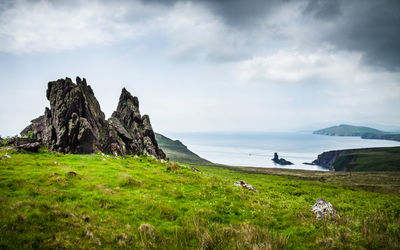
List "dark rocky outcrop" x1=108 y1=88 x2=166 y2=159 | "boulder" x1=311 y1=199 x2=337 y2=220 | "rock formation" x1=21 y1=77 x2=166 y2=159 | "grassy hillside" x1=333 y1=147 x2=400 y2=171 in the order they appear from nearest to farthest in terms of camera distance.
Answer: "boulder" x1=311 y1=199 x2=337 y2=220 → "rock formation" x1=21 y1=77 x2=166 y2=159 → "dark rocky outcrop" x1=108 y1=88 x2=166 y2=159 → "grassy hillside" x1=333 y1=147 x2=400 y2=171

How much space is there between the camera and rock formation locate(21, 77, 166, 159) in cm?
4012

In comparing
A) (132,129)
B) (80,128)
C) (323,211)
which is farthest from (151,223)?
(132,129)

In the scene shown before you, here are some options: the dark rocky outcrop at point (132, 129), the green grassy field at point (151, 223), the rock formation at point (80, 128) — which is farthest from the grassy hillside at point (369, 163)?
the green grassy field at point (151, 223)

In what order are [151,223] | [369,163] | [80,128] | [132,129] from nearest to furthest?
[151,223] → [80,128] → [132,129] → [369,163]

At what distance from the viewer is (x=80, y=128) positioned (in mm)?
40812

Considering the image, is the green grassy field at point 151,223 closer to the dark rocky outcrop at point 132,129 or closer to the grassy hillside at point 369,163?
the dark rocky outcrop at point 132,129

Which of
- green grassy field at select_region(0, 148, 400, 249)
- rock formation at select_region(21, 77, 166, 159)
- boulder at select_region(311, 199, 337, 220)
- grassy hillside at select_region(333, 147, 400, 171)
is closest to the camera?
green grassy field at select_region(0, 148, 400, 249)

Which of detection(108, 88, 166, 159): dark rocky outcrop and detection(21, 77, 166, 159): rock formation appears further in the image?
detection(108, 88, 166, 159): dark rocky outcrop

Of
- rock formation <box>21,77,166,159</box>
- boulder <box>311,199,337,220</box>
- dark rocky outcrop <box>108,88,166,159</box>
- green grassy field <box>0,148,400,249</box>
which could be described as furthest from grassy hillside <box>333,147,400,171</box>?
green grassy field <box>0,148,400,249</box>

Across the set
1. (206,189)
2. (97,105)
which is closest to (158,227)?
(206,189)

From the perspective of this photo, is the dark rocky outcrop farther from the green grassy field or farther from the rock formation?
the green grassy field

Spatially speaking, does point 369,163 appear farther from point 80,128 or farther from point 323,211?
point 80,128

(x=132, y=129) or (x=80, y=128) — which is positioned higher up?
(x=132, y=129)

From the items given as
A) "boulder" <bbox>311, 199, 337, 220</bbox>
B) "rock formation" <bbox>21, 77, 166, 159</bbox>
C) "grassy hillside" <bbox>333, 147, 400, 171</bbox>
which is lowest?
"grassy hillside" <bbox>333, 147, 400, 171</bbox>
